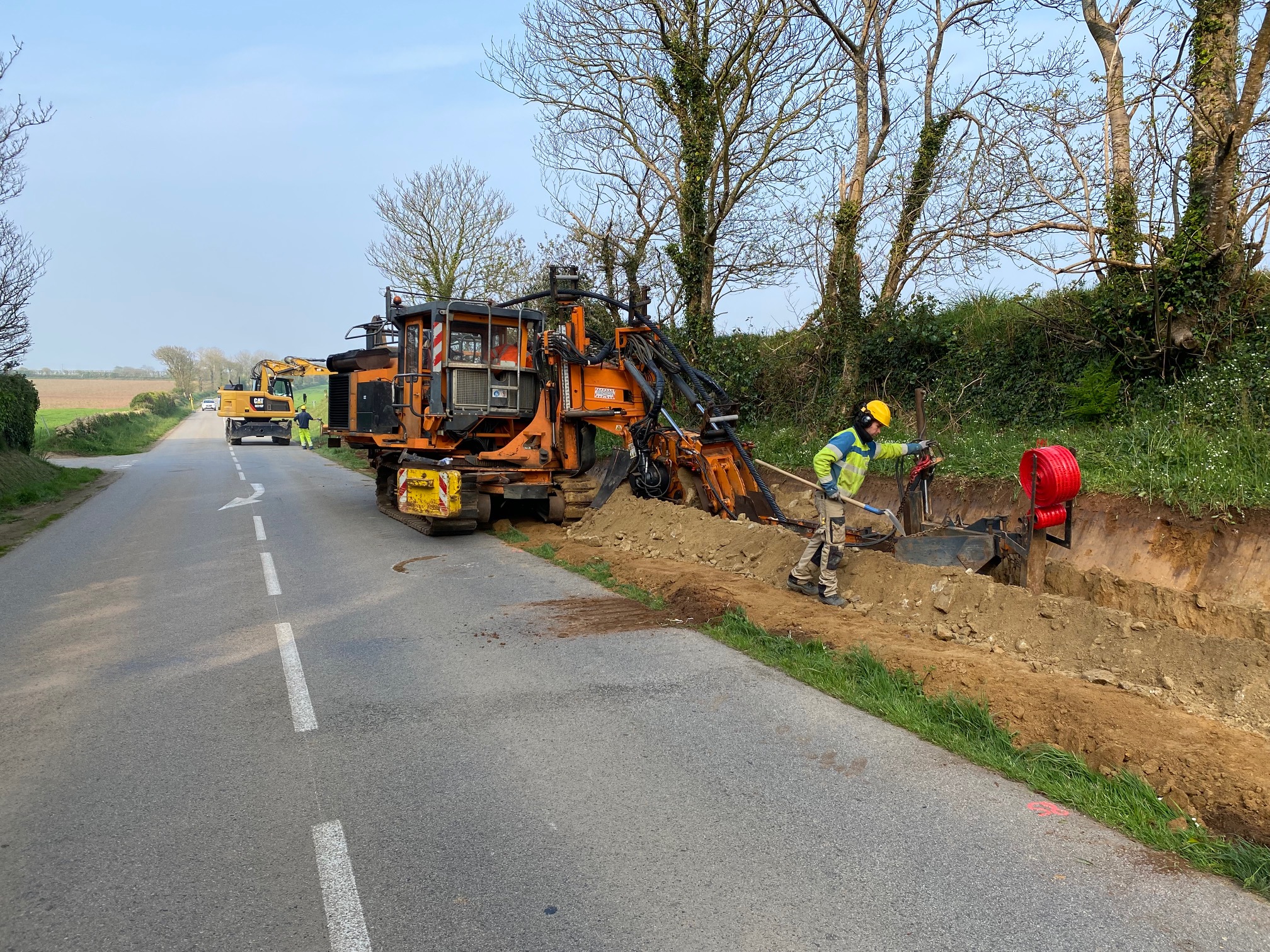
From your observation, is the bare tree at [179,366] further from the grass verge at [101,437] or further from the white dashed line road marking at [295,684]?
the white dashed line road marking at [295,684]

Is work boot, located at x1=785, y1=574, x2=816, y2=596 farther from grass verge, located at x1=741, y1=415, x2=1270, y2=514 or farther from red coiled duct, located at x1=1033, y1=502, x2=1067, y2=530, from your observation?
grass verge, located at x1=741, y1=415, x2=1270, y2=514

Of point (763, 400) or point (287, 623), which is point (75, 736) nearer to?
point (287, 623)

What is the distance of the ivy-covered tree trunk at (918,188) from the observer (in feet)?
44.8

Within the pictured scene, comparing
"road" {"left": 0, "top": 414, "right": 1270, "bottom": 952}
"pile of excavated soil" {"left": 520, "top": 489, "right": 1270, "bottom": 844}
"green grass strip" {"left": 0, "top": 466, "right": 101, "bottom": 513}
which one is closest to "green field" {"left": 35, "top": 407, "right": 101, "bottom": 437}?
"green grass strip" {"left": 0, "top": 466, "right": 101, "bottom": 513}

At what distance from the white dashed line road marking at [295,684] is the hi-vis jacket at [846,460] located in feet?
14.5

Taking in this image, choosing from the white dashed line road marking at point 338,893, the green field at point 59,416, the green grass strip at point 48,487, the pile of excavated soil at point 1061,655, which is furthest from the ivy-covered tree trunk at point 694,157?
the green field at point 59,416

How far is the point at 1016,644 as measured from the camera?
6.07m

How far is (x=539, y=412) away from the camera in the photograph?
11.7 m

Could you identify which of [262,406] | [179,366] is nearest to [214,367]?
[179,366]

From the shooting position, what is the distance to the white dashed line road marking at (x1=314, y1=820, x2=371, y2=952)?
296cm

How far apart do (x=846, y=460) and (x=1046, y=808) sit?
154 inches

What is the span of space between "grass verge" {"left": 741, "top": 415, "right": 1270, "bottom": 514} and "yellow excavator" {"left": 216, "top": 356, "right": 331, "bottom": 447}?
3167 cm

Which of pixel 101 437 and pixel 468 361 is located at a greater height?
pixel 468 361

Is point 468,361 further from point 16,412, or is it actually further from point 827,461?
point 16,412
